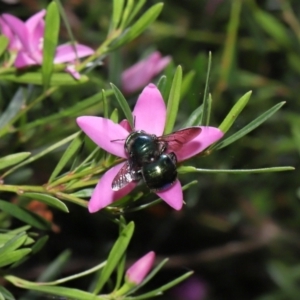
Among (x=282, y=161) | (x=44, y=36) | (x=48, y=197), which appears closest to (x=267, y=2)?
(x=282, y=161)

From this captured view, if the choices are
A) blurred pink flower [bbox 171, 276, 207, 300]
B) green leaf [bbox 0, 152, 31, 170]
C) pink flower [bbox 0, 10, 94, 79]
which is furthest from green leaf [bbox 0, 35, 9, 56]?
blurred pink flower [bbox 171, 276, 207, 300]

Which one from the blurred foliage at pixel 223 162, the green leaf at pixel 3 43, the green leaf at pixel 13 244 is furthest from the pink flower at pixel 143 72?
the green leaf at pixel 13 244

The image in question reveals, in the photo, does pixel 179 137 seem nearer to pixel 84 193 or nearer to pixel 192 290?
pixel 84 193

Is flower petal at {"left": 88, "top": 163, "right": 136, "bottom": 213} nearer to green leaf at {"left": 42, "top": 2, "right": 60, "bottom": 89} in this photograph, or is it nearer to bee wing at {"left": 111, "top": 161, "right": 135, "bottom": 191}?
bee wing at {"left": 111, "top": 161, "right": 135, "bottom": 191}

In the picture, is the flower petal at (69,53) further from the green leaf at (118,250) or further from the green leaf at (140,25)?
the green leaf at (118,250)

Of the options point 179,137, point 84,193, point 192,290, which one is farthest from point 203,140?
point 192,290

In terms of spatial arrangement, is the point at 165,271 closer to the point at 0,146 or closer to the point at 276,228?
the point at 276,228

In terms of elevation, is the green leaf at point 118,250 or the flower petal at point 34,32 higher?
the flower petal at point 34,32
